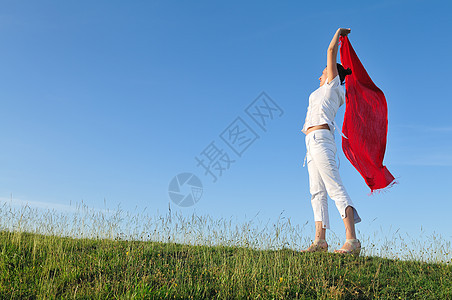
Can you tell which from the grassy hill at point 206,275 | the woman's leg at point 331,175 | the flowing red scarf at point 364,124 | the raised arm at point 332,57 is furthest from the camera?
the flowing red scarf at point 364,124

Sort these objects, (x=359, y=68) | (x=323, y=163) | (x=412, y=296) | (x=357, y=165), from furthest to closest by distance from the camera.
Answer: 1. (x=359, y=68)
2. (x=357, y=165)
3. (x=323, y=163)
4. (x=412, y=296)

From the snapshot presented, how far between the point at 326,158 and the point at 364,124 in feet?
5.80

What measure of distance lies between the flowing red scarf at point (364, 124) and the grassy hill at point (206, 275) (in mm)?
1680

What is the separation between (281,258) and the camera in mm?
6309

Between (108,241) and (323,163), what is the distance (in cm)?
449

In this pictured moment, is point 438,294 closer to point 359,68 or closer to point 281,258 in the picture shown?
point 281,258

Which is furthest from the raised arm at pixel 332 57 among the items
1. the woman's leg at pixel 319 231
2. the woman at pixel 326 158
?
the woman's leg at pixel 319 231

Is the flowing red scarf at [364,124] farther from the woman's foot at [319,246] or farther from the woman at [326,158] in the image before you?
the woman's foot at [319,246]

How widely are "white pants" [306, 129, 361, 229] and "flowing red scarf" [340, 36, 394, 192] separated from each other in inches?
46.1

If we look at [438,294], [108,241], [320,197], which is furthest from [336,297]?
[108,241]

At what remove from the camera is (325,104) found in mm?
6469

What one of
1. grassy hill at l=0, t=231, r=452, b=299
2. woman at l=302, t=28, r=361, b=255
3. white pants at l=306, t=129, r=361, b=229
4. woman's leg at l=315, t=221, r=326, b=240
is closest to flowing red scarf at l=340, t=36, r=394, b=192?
woman at l=302, t=28, r=361, b=255

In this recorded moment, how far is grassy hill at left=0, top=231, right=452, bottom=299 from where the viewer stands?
16.4 ft

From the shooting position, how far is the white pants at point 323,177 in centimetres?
618
